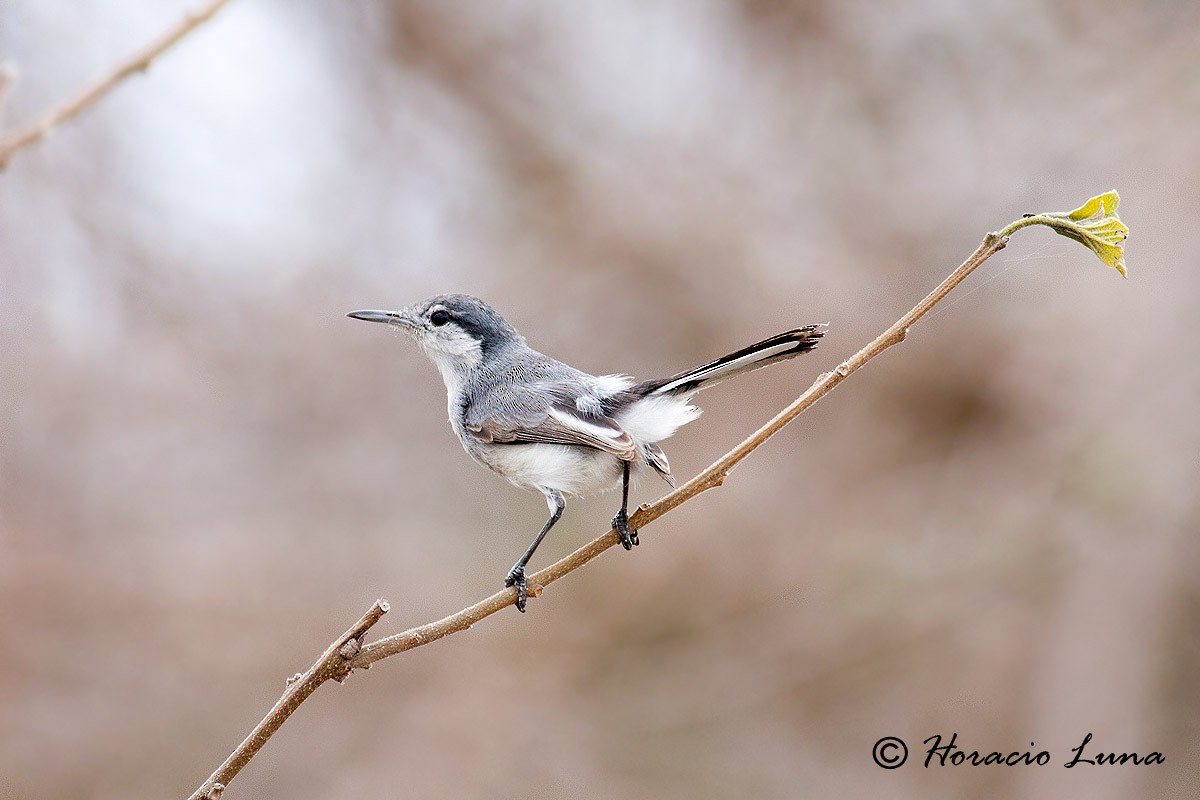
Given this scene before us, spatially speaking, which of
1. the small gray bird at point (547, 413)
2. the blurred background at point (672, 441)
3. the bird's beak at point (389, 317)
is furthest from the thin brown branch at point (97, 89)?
the blurred background at point (672, 441)

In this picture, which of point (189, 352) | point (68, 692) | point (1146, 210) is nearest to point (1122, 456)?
point (1146, 210)

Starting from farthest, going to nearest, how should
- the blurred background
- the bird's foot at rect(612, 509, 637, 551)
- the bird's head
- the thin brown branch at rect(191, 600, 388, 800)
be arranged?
the blurred background
the bird's head
the bird's foot at rect(612, 509, 637, 551)
the thin brown branch at rect(191, 600, 388, 800)

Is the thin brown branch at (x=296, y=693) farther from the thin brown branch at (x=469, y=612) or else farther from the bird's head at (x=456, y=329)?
the bird's head at (x=456, y=329)

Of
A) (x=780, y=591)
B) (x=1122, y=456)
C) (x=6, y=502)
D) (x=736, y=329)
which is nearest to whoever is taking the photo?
(x=1122, y=456)

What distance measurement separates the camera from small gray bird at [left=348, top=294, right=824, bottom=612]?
2543 millimetres

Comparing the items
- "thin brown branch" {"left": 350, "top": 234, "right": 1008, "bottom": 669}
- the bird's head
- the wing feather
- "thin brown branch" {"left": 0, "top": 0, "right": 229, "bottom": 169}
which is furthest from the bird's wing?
"thin brown branch" {"left": 0, "top": 0, "right": 229, "bottom": 169}

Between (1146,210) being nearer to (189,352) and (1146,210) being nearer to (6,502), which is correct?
(189,352)

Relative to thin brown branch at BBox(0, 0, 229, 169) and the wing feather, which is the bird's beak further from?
thin brown branch at BBox(0, 0, 229, 169)

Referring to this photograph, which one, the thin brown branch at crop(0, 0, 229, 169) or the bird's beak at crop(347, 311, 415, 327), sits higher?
the bird's beak at crop(347, 311, 415, 327)

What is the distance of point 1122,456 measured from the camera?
17.2ft

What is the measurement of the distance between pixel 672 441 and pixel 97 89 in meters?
5.48

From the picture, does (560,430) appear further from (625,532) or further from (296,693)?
(296,693)

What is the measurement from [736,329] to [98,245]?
3740 millimetres

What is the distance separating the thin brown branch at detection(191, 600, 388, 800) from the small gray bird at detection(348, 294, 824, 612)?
76cm
